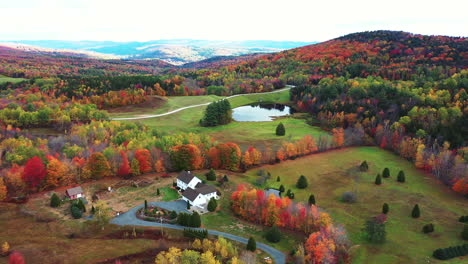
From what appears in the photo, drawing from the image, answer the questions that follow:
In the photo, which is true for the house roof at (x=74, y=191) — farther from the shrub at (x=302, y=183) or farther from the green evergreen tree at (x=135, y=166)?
the shrub at (x=302, y=183)

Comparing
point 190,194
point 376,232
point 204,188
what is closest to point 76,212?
point 190,194

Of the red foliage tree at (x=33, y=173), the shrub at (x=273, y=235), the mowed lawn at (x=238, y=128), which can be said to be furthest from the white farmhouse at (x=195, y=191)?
the mowed lawn at (x=238, y=128)

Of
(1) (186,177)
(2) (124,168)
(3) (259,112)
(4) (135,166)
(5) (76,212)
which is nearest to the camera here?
(5) (76,212)

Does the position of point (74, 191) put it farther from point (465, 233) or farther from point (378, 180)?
point (465, 233)

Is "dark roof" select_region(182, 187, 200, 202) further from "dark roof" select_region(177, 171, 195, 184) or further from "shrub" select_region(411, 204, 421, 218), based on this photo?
"shrub" select_region(411, 204, 421, 218)

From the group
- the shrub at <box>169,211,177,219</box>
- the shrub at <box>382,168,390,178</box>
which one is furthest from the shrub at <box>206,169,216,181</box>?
the shrub at <box>382,168,390,178</box>
